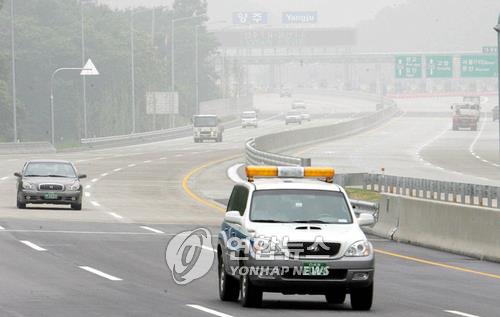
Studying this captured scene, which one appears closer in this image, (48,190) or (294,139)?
(48,190)

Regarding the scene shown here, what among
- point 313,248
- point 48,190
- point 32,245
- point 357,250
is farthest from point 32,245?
point 48,190

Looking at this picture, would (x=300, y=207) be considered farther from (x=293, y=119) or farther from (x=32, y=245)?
(x=293, y=119)

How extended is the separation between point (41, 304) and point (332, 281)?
3184 millimetres

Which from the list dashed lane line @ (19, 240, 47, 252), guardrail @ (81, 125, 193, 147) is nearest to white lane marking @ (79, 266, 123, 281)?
dashed lane line @ (19, 240, 47, 252)

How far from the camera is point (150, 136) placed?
11481 cm

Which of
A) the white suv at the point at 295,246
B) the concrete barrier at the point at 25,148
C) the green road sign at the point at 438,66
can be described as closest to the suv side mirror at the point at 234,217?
the white suv at the point at 295,246

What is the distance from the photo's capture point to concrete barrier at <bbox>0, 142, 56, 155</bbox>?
88919 mm

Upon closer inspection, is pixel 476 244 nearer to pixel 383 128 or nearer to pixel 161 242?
pixel 161 242

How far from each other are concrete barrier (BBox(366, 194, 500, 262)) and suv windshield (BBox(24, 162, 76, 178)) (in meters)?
11.8

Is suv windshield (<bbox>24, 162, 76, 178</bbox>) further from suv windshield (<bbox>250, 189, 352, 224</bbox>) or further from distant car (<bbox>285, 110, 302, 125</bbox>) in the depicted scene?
distant car (<bbox>285, 110, 302, 125</bbox>)

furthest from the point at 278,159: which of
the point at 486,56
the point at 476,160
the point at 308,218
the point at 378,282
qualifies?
the point at 486,56

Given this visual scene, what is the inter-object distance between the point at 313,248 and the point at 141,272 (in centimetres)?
548

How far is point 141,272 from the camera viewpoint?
69.1ft

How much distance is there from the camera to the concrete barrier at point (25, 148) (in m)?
88.9
